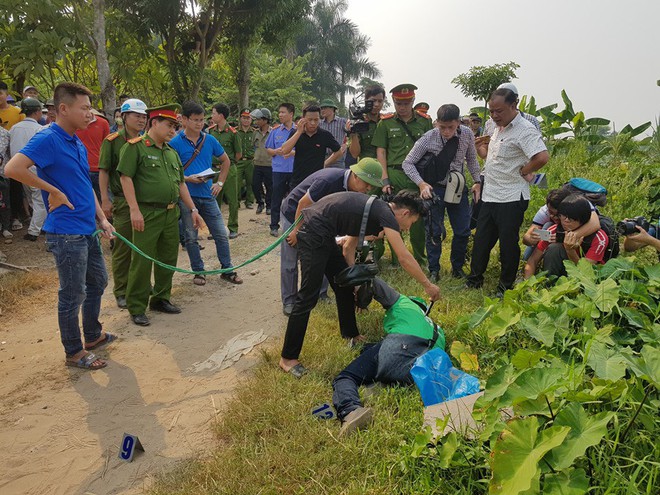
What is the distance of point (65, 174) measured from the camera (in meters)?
3.32

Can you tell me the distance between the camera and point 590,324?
2791mm

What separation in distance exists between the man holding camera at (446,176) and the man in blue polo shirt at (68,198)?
123 inches

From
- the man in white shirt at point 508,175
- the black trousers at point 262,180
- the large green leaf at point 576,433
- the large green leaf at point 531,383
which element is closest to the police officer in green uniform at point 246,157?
the black trousers at point 262,180

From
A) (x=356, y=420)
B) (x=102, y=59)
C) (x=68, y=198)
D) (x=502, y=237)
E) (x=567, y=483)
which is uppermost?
(x=102, y=59)

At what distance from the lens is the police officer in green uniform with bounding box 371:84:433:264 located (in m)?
5.40

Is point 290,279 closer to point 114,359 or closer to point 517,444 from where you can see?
point 114,359

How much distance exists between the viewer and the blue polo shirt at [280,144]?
7281 mm

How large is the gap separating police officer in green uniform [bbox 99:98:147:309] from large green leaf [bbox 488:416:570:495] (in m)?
3.97

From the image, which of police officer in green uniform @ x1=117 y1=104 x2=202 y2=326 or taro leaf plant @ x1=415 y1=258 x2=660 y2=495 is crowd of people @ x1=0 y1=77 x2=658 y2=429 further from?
taro leaf plant @ x1=415 y1=258 x2=660 y2=495

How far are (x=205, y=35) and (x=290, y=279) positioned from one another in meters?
10.9

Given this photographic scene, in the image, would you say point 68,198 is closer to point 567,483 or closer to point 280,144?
point 567,483

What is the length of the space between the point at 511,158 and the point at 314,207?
2.16 m

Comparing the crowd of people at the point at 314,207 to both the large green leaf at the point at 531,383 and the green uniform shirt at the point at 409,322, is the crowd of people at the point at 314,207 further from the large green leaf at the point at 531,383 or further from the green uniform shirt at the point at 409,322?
the large green leaf at the point at 531,383

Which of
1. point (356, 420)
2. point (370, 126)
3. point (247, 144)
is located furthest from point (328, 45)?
point (356, 420)
